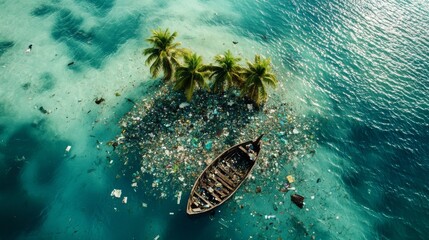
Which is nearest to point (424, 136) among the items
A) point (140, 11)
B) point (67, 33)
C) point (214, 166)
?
point (214, 166)

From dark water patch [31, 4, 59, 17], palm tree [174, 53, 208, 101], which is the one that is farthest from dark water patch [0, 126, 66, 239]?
dark water patch [31, 4, 59, 17]

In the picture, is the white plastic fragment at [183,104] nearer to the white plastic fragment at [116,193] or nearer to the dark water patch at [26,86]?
the white plastic fragment at [116,193]

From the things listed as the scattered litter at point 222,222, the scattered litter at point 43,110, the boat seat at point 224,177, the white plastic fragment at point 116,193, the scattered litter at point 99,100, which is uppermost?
the boat seat at point 224,177

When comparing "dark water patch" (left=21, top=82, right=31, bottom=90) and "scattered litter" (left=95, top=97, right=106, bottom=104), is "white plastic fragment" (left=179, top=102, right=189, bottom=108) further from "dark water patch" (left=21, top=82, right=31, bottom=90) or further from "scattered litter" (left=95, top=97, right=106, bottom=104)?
"dark water patch" (left=21, top=82, right=31, bottom=90)

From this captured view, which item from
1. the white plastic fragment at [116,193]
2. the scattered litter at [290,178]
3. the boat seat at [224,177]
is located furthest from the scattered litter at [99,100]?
the scattered litter at [290,178]

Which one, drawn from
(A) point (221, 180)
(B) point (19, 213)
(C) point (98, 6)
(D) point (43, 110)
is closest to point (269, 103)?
(A) point (221, 180)

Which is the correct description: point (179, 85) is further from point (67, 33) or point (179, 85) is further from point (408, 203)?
point (408, 203)

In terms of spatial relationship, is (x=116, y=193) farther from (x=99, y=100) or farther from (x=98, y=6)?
(x=98, y=6)
